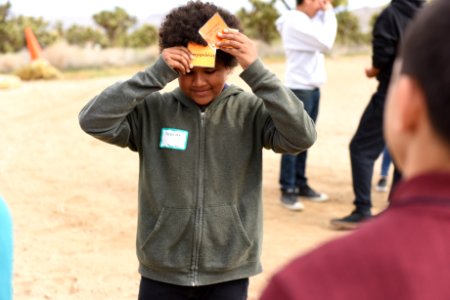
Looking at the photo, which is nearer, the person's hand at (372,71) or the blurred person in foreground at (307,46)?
the person's hand at (372,71)

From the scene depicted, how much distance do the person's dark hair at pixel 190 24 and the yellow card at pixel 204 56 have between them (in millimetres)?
21

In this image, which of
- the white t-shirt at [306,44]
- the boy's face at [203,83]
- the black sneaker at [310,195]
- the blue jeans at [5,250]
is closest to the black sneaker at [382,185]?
the black sneaker at [310,195]

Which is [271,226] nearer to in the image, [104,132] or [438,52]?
[104,132]

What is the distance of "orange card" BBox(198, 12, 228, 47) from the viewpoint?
2.39 metres

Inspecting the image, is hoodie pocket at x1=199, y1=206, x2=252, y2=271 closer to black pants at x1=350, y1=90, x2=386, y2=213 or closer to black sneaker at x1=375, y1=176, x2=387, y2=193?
black pants at x1=350, y1=90, x2=386, y2=213

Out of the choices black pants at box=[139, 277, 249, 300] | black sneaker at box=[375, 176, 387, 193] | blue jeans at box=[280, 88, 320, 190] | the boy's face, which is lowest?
black sneaker at box=[375, 176, 387, 193]

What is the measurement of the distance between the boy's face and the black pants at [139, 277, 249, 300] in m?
0.69

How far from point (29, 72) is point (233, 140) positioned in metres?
15.5

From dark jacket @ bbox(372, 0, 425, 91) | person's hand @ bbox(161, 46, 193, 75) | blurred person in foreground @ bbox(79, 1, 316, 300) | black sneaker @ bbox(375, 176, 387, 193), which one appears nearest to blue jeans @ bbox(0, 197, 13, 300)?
blurred person in foreground @ bbox(79, 1, 316, 300)

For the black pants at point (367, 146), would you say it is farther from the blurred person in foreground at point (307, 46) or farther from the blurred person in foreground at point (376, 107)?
the blurred person in foreground at point (307, 46)

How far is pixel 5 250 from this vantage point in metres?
1.60

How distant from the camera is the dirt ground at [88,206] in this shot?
4441 millimetres

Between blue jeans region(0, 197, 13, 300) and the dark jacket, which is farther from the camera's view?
the dark jacket

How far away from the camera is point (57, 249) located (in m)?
4.98
